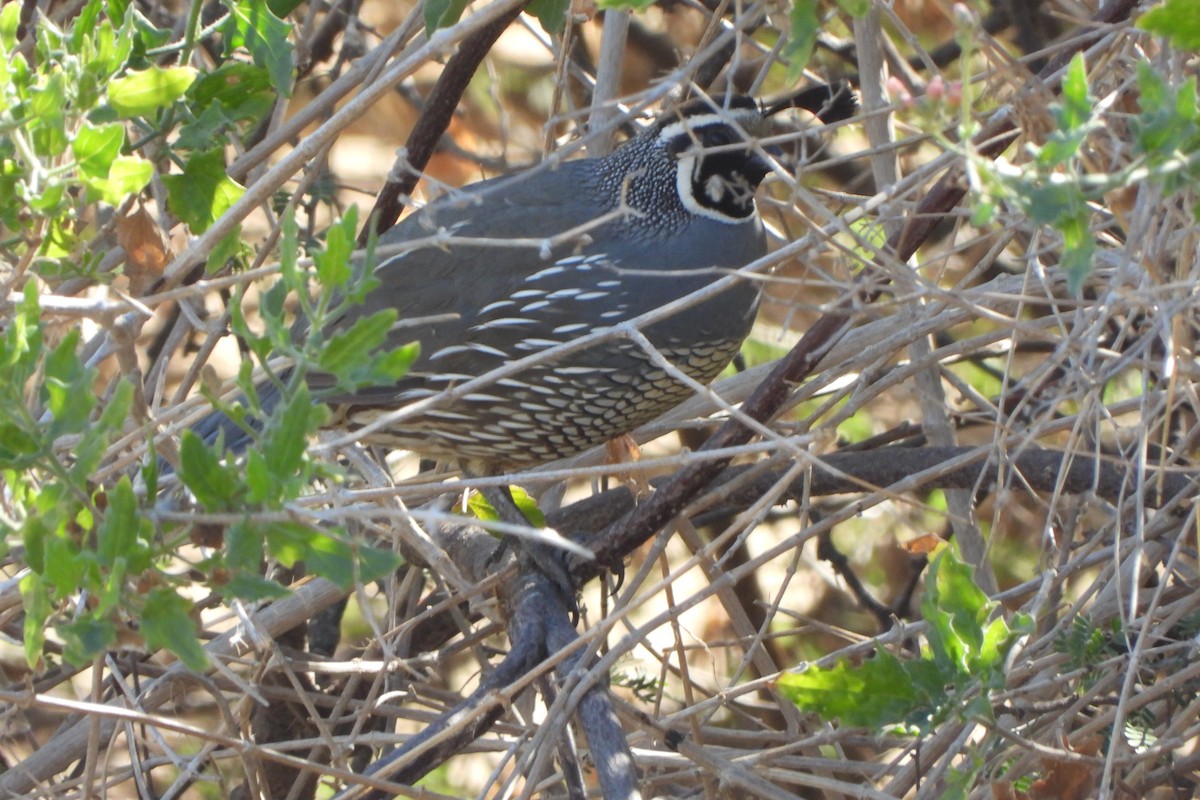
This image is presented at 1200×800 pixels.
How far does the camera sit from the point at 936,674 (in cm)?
203

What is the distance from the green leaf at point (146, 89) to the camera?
6.86ft

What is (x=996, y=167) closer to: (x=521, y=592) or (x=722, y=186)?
(x=521, y=592)

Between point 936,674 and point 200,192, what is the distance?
1.56 meters

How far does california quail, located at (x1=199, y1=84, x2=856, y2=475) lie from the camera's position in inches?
126

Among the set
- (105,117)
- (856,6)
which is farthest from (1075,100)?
(105,117)

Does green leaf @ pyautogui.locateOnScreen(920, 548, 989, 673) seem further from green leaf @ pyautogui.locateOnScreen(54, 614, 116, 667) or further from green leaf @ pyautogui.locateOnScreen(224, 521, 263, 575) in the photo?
green leaf @ pyautogui.locateOnScreen(54, 614, 116, 667)

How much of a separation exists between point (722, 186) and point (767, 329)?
138 cm

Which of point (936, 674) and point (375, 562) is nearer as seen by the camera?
point (375, 562)

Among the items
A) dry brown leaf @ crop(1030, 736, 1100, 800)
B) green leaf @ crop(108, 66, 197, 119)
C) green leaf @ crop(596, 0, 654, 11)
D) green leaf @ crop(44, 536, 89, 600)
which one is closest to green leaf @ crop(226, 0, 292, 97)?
green leaf @ crop(108, 66, 197, 119)

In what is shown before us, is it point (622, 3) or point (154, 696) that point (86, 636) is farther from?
point (154, 696)

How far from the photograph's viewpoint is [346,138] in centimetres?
557

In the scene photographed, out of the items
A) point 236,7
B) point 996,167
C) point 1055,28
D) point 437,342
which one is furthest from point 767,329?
point 996,167

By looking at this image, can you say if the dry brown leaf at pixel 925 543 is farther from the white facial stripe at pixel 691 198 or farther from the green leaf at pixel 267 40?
the green leaf at pixel 267 40

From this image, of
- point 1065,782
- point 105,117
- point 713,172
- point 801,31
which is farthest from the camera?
point 713,172
